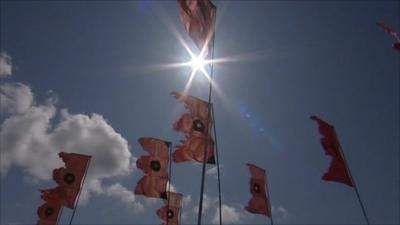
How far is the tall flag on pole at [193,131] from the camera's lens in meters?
20.0

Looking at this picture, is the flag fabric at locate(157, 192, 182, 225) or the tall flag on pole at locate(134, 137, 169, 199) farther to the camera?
the flag fabric at locate(157, 192, 182, 225)

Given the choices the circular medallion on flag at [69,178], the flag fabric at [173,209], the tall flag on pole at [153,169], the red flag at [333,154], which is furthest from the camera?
the flag fabric at [173,209]

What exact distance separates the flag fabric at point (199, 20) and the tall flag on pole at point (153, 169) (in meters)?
11.4

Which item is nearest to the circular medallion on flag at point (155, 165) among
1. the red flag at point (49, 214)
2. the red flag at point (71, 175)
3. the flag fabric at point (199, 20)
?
the red flag at point (71, 175)

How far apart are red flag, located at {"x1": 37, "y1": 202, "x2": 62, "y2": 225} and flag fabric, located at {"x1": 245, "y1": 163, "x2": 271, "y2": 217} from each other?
15.0 metres

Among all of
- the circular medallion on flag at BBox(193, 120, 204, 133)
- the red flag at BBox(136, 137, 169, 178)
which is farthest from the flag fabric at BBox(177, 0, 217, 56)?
the red flag at BBox(136, 137, 169, 178)

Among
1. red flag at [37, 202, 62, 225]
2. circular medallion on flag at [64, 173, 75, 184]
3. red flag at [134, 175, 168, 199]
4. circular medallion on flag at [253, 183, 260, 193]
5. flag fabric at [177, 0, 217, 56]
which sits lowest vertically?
red flag at [37, 202, 62, 225]

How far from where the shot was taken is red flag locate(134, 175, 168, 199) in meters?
28.3

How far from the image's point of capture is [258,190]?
101 feet

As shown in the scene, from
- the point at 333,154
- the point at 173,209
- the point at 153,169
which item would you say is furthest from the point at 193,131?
the point at 173,209

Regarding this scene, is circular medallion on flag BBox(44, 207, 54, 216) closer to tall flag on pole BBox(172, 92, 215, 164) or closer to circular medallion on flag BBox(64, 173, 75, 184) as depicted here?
circular medallion on flag BBox(64, 173, 75, 184)

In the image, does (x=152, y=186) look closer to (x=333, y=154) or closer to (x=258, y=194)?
(x=258, y=194)

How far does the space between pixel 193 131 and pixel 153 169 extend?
9450mm

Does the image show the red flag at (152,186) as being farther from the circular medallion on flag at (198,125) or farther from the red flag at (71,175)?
the circular medallion on flag at (198,125)
